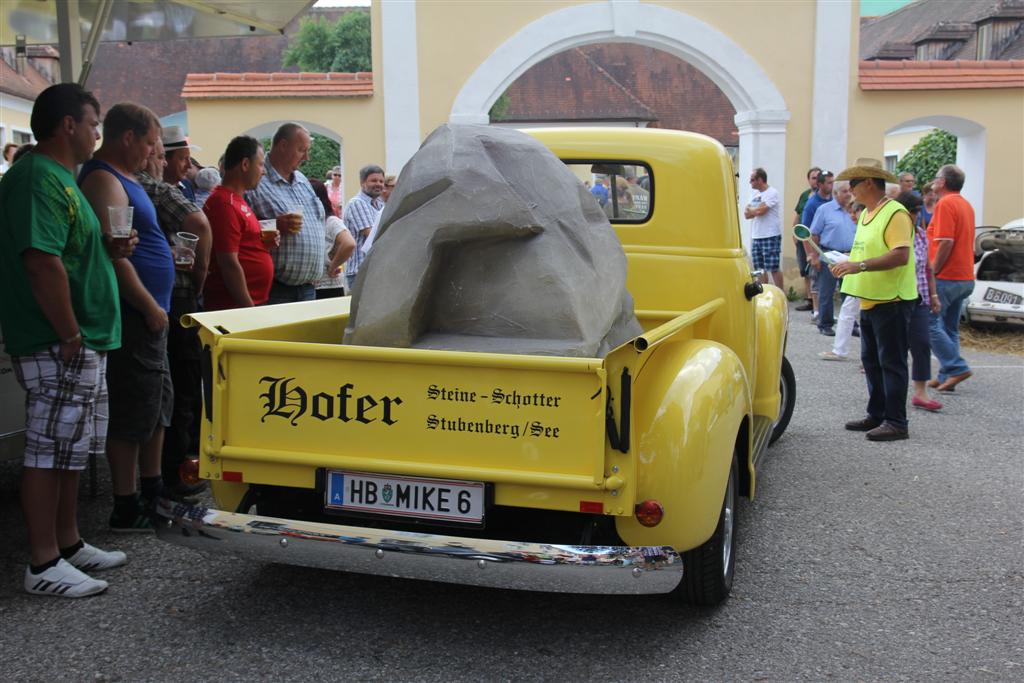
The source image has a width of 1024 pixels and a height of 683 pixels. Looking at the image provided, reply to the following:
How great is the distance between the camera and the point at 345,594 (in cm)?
398

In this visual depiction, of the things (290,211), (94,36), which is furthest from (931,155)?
(290,211)

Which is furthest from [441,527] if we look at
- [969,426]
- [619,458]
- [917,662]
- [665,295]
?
[969,426]

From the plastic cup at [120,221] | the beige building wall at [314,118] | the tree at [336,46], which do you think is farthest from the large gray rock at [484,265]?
the tree at [336,46]

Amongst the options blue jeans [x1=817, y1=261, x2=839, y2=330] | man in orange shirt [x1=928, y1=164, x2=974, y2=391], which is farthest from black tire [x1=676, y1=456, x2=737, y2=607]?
blue jeans [x1=817, y1=261, x2=839, y2=330]

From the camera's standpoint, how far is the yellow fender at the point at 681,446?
3.32 m

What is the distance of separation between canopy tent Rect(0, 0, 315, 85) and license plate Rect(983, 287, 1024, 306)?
8.70 meters

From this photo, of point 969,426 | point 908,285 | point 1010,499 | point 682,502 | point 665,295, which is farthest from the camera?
point 969,426

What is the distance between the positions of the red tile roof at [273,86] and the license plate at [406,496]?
1459cm

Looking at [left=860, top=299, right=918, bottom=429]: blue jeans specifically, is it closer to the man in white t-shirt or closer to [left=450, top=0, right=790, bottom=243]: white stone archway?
the man in white t-shirt

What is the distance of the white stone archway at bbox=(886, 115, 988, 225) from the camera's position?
17.3m

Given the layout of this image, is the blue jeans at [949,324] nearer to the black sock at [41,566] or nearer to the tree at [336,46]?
the black sock at [41,566]

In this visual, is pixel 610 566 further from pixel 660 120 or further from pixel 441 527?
pixel 660 120

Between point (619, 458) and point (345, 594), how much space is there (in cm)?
143

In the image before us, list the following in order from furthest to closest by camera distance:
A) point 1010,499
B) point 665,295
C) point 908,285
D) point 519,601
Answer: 1. point 908,285
2. point 1010,499
3. point 665,295
4. point 519,601
